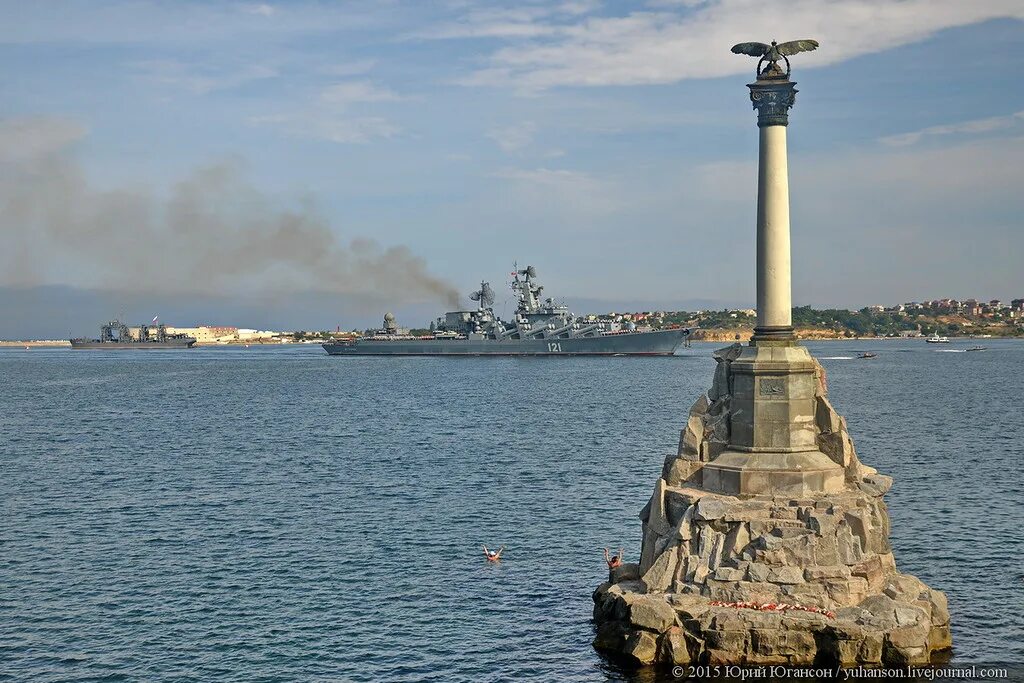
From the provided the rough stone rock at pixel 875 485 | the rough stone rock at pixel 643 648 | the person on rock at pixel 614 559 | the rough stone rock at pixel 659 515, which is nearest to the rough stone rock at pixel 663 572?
the rough stone rock at pixel 659 515

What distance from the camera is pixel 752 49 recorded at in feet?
71.0

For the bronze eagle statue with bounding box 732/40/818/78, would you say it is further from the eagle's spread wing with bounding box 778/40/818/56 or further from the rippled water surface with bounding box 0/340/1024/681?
the rippled water surface with bounding box 0/340/1024/681

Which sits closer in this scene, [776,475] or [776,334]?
[776,475]

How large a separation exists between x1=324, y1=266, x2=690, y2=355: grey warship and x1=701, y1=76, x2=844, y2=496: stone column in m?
119

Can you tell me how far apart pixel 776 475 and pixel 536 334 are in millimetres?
123244

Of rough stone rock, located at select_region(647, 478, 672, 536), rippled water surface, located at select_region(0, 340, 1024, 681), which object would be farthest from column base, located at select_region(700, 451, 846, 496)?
rippled water surface, located at select_region(0, 340, 1024, 681)

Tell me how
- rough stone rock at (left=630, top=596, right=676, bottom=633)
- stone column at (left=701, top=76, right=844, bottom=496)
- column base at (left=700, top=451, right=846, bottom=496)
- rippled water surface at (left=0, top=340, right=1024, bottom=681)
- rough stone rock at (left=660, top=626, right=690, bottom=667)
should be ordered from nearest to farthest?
rough stone rock at (left=660, top=626, right=690, bottom=667) < rough stone rock at (left=630, top=596, right=676, bottom=633) < rippled water surface at (left=0, top=340, right=1024, bottom=681) < column base at (left=700, top=451, right=846, bottom=496) < stone column at (left=701, top=76, right=844, bottom=496)

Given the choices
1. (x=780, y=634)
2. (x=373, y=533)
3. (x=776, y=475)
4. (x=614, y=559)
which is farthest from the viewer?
(x=373, y=533)

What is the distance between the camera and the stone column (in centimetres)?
2044

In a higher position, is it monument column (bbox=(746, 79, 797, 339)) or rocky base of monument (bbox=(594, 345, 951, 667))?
monument column (bbox=(746, 79, 797, 339))

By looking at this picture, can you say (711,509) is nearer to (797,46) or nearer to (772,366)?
(772,366)

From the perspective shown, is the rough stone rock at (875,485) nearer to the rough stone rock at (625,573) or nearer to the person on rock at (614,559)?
the rough stone rock at (625,573)

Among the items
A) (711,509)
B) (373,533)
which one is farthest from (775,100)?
(373,533)

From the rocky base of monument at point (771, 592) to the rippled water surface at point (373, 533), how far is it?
1.10 meters
